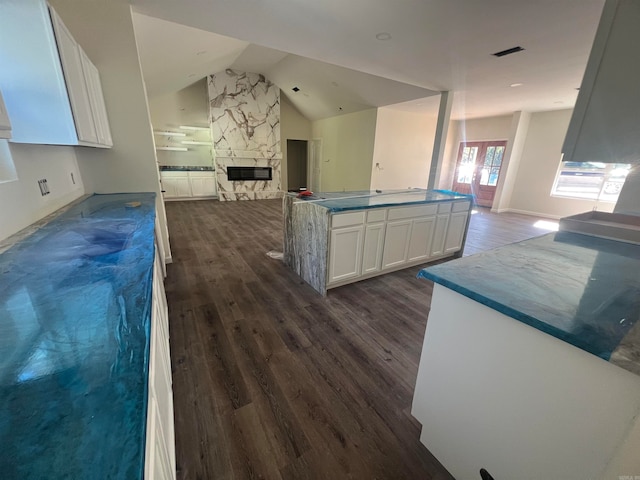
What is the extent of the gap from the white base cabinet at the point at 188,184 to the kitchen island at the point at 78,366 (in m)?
6.65

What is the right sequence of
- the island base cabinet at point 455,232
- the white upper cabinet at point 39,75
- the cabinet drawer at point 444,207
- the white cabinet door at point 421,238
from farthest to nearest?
the island base cabinet at point 455,232 < the cabinet drawer at point 444,207 < the white cabinet door at point 421,238 < the white upper cabinet at point 39,75

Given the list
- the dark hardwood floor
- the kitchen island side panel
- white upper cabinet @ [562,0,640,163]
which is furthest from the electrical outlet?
white upper cabinet @ [562,0,640,163]

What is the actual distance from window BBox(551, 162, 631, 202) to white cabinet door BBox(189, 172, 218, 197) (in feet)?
29.4

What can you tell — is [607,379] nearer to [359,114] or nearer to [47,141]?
[47,141]

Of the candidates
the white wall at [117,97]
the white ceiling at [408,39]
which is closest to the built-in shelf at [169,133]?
the white ceiling at [408,39]

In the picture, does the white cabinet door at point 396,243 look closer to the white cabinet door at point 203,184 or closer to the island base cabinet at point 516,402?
the island base cabinet at point 516,402

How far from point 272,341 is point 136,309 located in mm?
1303

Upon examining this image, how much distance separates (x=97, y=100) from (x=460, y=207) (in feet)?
13.7

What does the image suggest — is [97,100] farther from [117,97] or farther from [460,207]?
[460,207]

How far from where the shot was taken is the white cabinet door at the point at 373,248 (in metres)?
2.81

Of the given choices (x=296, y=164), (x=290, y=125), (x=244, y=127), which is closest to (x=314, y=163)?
(x=296, y=164)

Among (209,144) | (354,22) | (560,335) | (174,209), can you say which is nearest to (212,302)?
(560,335)

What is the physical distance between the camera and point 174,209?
21.3 ft

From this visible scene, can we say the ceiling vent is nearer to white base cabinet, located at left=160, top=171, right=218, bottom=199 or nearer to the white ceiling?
the white ceiling
